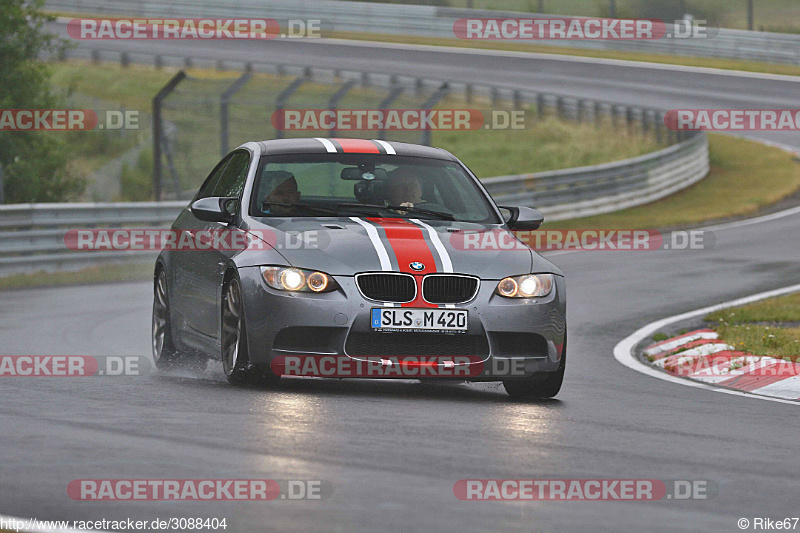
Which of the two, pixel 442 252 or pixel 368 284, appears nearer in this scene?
pixel 368 284

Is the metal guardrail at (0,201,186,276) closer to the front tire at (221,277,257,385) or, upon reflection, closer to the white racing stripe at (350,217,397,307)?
the front tire at (221,277,257,385)

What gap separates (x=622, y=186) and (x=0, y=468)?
72.2ft

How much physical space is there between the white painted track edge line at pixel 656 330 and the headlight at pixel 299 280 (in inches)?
116

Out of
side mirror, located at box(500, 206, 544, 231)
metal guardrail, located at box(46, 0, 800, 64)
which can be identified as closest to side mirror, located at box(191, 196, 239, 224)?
side mirror, located at box(500, 206, 544, 231)

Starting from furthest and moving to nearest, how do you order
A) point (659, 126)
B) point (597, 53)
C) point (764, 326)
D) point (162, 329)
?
point (597, 53) → point (659, 126) → point (764, 326) → point (162, 329)

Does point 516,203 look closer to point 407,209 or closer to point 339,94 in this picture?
point 339,94

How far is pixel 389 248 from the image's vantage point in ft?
28.3

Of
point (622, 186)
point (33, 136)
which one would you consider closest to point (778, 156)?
point (622, 186)

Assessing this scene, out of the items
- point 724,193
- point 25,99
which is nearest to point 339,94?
point 25,99

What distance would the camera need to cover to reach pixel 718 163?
113 ft

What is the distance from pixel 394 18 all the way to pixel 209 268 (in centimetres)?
4630

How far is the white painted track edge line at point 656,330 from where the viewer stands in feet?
33.0

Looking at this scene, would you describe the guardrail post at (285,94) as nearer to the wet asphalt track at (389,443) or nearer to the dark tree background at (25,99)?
the dark tree background at (25,99)

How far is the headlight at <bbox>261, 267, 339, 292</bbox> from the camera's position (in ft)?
27.6
